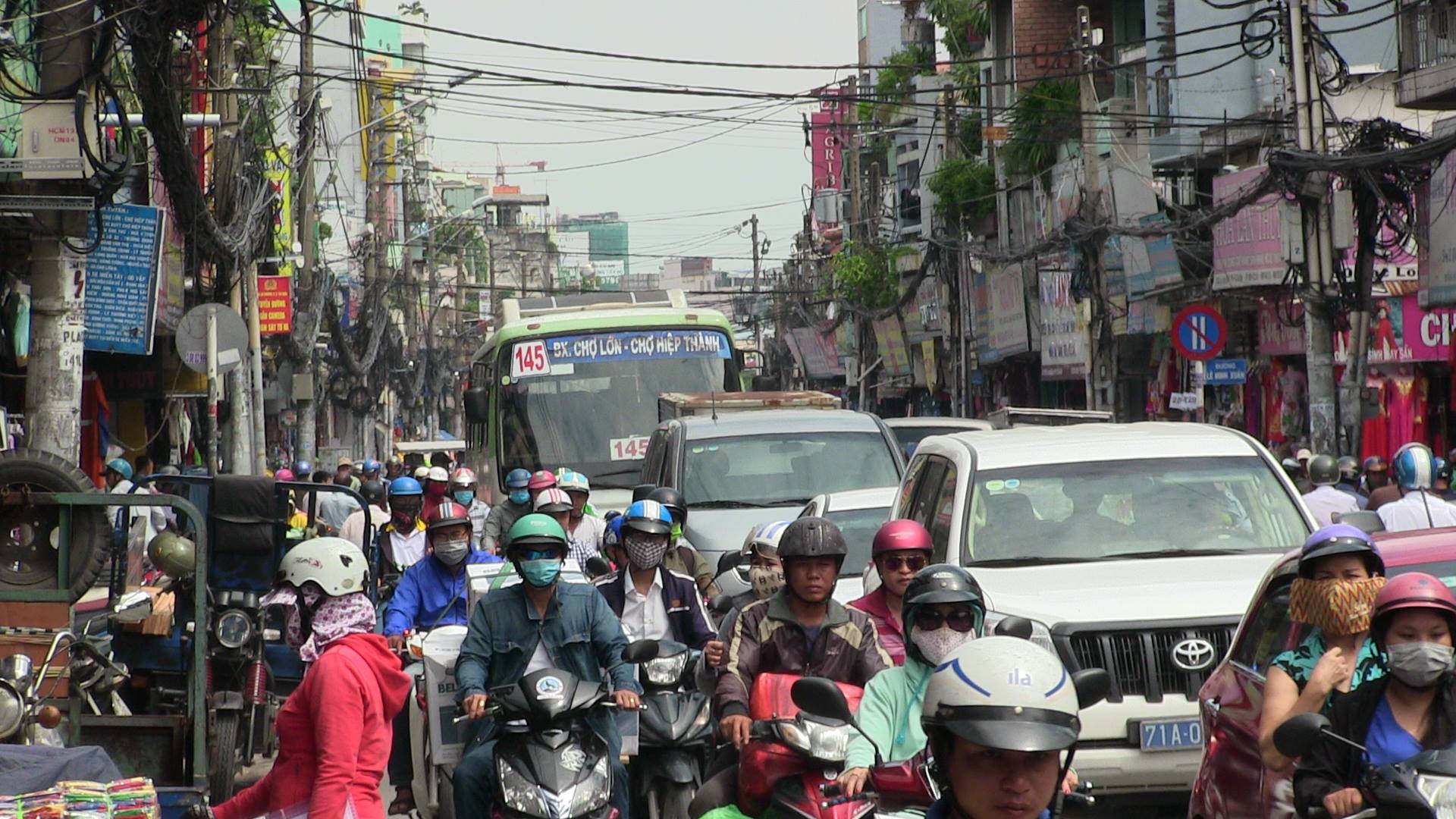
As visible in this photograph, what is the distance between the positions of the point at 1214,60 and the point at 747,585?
82.6ft

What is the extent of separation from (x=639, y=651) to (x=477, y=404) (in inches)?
491

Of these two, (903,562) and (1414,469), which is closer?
(903,562)

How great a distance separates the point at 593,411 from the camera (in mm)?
19562

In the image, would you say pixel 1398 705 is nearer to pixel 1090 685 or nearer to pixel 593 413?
pixel 1090 685

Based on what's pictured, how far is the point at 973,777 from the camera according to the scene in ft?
9.82

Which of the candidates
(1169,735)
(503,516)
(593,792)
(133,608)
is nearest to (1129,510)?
(1169,735)

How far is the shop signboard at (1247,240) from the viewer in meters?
26.7

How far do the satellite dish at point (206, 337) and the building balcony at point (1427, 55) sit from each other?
1312 centimetres

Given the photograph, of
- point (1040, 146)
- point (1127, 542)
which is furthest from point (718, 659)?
point (1040, 146)

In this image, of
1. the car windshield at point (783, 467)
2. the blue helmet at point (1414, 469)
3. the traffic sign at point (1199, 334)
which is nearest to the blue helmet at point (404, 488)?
the car windshield at point (783, 467)

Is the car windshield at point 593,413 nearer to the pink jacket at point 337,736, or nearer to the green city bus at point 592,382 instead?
the green city bus at point 592,382

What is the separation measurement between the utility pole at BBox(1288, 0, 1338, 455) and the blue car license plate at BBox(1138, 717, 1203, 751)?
1483cm

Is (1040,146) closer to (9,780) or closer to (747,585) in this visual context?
(747,585)

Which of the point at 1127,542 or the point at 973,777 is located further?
the point at 1127,542
